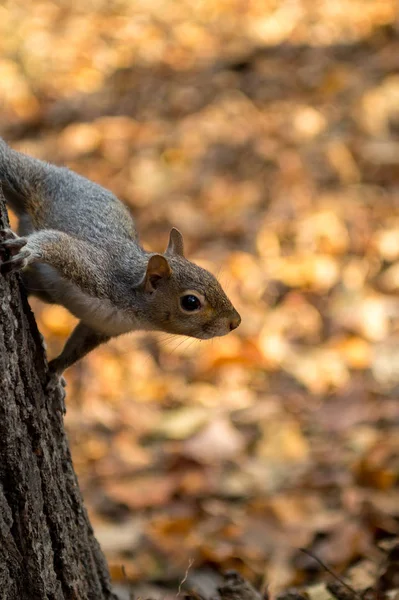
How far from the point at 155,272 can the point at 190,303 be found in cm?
16

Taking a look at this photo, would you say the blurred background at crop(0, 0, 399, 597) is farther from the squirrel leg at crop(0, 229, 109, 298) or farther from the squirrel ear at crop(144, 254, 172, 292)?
the squirrel leg at crop(0, 229, 109, 298)

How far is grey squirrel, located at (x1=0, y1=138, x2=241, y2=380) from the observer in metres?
2.57

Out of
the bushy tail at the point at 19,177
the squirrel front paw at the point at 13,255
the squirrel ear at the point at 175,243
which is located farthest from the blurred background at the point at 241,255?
the squirrel front paw at the point at 13,255

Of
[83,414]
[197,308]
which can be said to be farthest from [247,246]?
[197,308]

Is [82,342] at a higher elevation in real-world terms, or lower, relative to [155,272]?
lower

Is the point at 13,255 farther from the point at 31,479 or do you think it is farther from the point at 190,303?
the point at 190,303

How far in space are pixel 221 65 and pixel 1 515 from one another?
21.4 ft

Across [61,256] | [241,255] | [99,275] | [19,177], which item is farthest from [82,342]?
[241,255]

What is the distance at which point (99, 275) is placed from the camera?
101 inches

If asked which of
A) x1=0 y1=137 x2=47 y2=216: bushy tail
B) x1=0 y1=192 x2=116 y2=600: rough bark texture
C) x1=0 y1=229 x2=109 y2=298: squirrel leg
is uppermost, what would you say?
x1=0 y1=137 x2=47 y2=216: bushy tail

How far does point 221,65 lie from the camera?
26.2 ft

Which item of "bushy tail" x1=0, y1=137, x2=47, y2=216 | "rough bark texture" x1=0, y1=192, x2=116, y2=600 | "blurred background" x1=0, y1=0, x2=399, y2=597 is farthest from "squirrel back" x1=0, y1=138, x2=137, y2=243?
"blurred background" x1=0, y1=0, x2=399, y2=597

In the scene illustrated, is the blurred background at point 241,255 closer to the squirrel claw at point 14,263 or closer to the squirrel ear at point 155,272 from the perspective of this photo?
the squirrel ear at point 155,272

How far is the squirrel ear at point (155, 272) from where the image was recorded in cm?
266
